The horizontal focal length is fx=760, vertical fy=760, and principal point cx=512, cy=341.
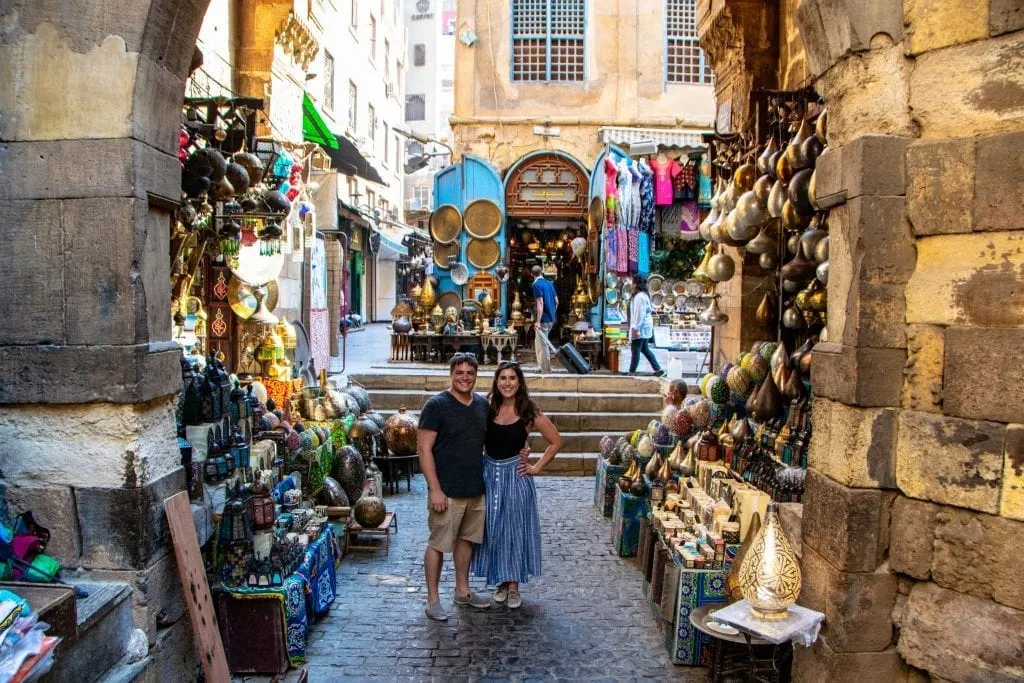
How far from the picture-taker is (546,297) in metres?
13.9

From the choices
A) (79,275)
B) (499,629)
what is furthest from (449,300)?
(79,275)

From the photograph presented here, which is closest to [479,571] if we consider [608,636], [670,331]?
[608,636]

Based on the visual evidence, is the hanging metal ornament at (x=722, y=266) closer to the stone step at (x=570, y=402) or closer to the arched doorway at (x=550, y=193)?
the stone step at (x=570, y=402)

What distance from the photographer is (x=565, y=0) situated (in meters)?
16.7

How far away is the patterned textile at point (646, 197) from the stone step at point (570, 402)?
4.31 m

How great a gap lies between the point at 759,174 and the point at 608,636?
3.65 metres

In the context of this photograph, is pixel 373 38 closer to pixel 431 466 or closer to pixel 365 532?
pixel 365 532

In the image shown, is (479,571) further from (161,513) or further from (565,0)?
(565,0)

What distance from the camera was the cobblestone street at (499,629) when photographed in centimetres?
428

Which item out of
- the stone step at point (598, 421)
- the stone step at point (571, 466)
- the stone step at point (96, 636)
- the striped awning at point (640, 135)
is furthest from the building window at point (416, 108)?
the stone step at point (96, 636)

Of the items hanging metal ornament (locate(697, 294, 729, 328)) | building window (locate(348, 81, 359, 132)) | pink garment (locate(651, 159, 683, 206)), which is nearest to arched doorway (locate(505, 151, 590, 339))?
pink garment (locate(651, 159, 683, 206))

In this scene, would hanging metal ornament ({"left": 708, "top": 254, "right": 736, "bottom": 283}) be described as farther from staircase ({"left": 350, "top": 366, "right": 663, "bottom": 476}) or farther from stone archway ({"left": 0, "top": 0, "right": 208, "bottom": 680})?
stone archway ({"left": 0, "top": 0, "right": 208, "bottom": 680})

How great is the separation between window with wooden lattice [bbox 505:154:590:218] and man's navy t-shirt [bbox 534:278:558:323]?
2.34 meters

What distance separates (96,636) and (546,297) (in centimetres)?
1138
